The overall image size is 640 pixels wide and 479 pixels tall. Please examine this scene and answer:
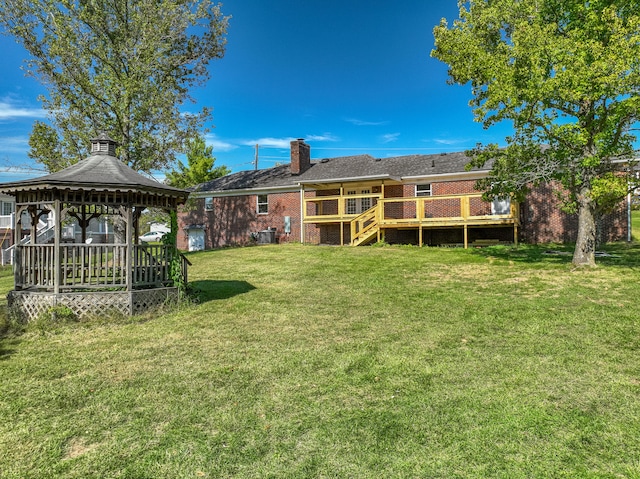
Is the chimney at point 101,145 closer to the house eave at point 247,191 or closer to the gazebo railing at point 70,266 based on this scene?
the gazebo railing at point 70,266

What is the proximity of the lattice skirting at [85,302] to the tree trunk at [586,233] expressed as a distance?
39.5 feet

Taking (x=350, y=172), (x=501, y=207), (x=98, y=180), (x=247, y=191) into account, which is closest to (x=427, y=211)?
(x=501, y=207)

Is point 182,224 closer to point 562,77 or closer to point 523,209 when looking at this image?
point 523,209

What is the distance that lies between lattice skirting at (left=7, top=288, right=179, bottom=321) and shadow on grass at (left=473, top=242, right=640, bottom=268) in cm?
1194

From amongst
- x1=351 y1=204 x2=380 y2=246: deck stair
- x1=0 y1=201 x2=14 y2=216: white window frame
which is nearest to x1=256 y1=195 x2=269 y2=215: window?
x1=351 y1=204 x2=380 y2=246: deck stair

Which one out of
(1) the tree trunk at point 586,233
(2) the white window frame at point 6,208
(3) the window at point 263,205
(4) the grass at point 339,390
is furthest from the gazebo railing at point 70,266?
(2) the white window frame at point 6,208

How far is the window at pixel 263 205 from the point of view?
25694 millimetres

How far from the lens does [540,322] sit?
279 inches

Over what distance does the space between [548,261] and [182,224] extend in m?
23.8

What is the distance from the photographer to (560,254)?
14734 mm

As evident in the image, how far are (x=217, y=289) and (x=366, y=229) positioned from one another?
10.3 meters

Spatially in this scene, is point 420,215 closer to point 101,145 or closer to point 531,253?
point 531,253

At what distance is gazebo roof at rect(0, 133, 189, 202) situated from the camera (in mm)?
7894

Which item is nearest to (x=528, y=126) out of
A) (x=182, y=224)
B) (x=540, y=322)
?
(x=540, y=322)
